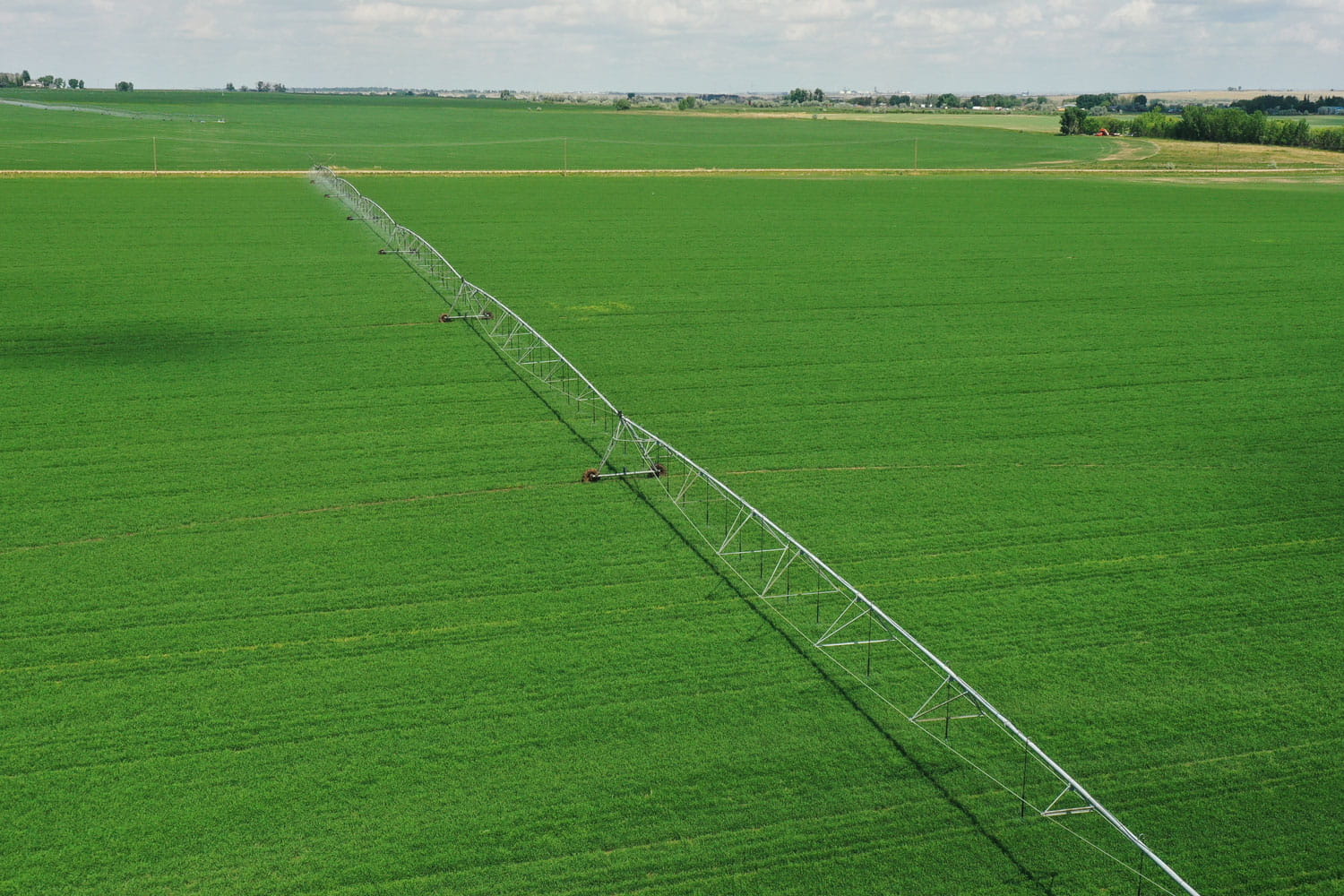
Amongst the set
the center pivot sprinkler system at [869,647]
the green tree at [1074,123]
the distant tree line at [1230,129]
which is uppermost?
the green tree at [1074,123]

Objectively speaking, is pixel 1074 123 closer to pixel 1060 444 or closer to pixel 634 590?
pixel 1060 444

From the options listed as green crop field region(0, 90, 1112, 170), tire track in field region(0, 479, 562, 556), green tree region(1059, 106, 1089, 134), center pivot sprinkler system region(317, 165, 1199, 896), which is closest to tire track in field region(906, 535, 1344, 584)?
center pivot sprinkler system region(317, 165, 1199, 896)

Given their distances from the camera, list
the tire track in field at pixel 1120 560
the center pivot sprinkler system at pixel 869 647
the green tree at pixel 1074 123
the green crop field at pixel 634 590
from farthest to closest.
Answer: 1. the green tree at pixel 1074 123
2. the tire track in field at pixel 1120 560
3. the center pivot sprinkler system at pixel 869 647
4. the green crop field at pixel 634 590

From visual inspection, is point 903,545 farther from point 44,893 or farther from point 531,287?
point 531,287

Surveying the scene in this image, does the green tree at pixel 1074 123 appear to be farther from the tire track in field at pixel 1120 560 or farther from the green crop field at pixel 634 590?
the tire track in field at pixel 1120 560

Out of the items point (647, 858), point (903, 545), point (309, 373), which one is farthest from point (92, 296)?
point (647, 858)

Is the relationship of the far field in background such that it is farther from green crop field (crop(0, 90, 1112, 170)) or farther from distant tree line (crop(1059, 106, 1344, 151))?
distant tree line (crop(1059, 106, 1344, 151))

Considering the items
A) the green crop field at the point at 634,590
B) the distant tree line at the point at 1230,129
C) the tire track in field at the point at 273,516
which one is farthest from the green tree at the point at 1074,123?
the tire track in field at the point at 273,516
